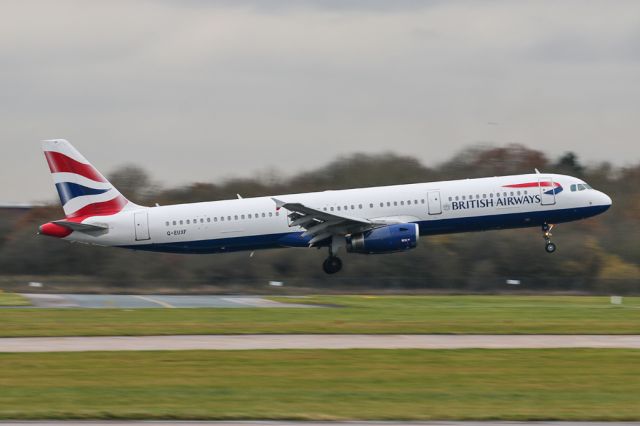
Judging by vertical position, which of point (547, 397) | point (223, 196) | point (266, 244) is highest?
point (223, 196)

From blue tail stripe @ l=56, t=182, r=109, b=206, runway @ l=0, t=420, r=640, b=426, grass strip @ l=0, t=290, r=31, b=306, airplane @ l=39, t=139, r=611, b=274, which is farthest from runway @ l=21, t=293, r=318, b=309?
runway @ l=0, t=420, r=640, b=426

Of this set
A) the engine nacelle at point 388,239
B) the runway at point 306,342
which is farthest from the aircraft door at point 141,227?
the runway at point 306,342

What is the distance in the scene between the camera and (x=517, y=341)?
1043 inches

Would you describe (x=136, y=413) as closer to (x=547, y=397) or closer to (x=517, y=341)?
(x=547, y=397)

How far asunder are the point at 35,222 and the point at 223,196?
1351 cm

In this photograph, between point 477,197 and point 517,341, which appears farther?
point 477,197

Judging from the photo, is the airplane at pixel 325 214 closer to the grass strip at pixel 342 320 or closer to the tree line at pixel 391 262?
the grass strip at pixel 342 320

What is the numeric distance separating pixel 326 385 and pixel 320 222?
76.3 ft

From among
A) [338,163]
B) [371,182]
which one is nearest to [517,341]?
[371,182]

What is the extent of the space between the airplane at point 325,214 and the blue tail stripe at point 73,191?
0.14 feet

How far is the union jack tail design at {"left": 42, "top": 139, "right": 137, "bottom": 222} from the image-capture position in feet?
145

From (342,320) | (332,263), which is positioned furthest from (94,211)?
(342,320)

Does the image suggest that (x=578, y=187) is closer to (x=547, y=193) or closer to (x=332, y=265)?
(x=547, y=193)

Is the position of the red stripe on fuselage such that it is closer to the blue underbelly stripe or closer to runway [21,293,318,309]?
the blue underbelly stripe
